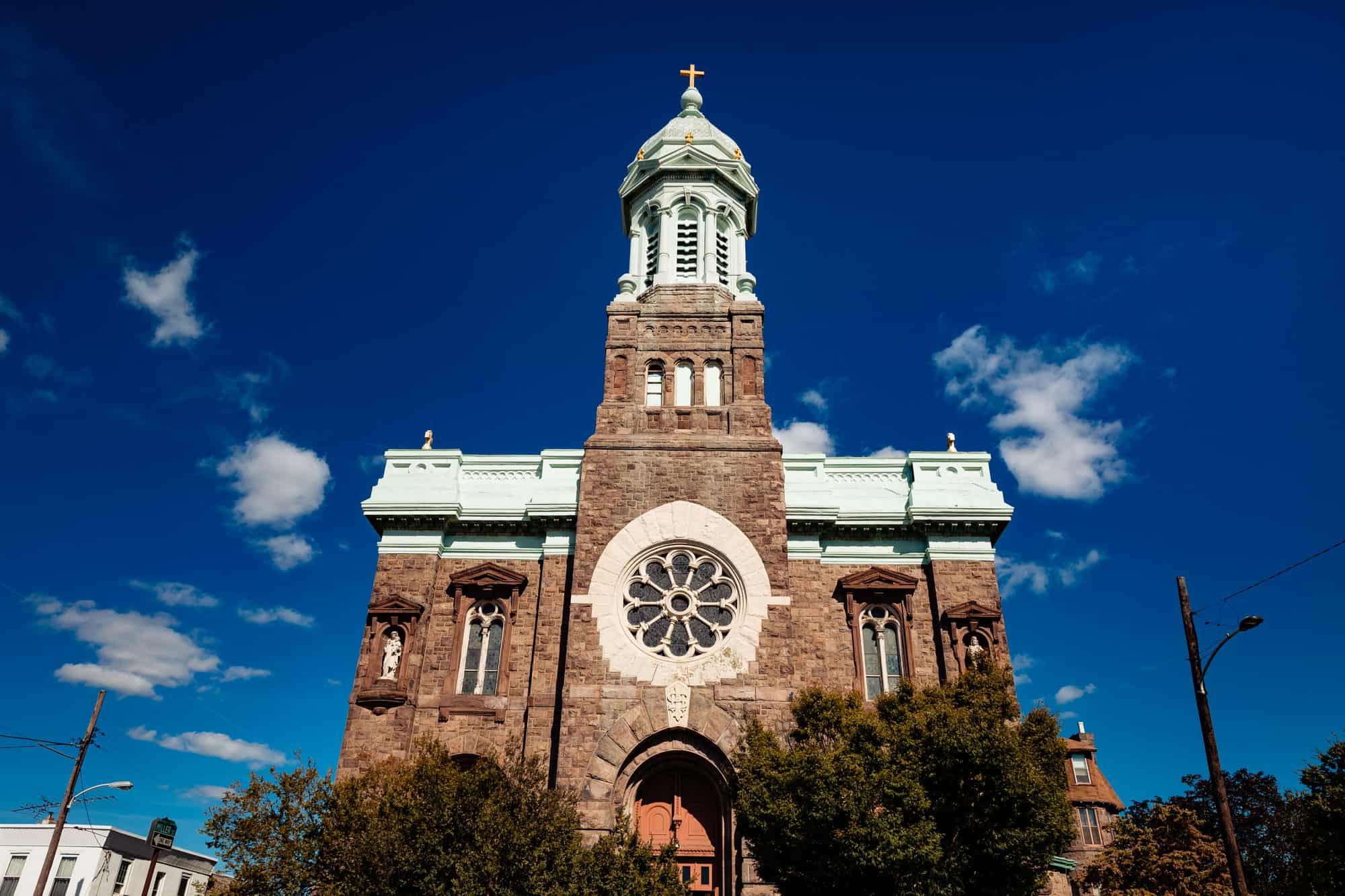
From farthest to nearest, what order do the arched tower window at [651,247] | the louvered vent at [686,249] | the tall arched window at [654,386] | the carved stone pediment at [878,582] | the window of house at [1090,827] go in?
the window of house at [1090,827], the arched tower window at [651,247], the louvered vent at [686,249], the tall arched window at [654,386], the carved stone pediment at [878,582]

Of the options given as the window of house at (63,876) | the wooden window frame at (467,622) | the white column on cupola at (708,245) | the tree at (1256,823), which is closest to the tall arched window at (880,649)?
the wooden window frame at (467,622)

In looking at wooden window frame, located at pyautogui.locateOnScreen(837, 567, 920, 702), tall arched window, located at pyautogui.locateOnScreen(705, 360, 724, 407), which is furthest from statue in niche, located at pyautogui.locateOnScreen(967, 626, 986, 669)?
tall arched window, located at pyautogui.locateOnScreen(705, 360, 724, 407)

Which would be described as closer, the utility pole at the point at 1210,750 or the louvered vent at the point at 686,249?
the utility pole at the point at 1210,750

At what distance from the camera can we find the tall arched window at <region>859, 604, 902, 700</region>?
85.8 feet

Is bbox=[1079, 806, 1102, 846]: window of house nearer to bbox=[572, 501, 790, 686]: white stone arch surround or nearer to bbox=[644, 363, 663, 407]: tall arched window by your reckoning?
bbox=[572, 501, 790, 686]: white stone arch surround

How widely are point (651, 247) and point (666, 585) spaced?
580 inches

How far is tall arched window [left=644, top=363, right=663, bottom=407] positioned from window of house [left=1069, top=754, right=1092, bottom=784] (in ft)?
135

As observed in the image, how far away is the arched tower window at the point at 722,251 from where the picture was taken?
33.5m

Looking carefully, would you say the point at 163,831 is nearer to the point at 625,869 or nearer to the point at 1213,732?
the point at 625,869

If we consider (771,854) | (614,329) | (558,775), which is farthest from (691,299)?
(771,854)

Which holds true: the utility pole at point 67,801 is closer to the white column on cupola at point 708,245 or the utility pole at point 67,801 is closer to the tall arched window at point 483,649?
the tall arched window at point 483,649

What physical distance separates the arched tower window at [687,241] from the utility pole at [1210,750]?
65.6ft

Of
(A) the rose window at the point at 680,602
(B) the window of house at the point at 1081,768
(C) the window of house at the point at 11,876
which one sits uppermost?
(B) the window of house at the point at 1081,768

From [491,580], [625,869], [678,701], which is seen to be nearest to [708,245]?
[491,580]
